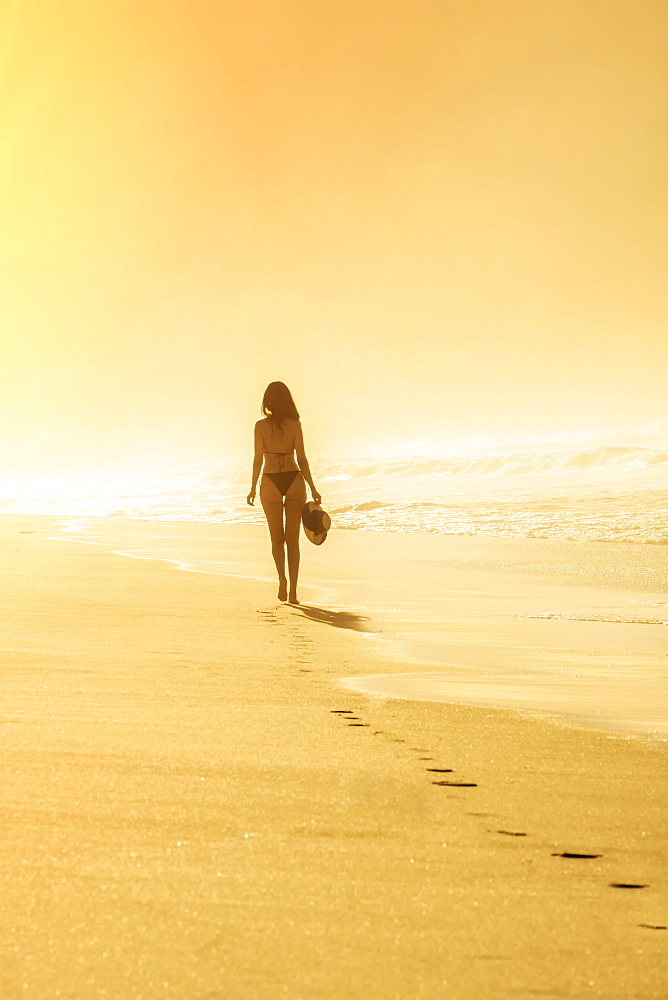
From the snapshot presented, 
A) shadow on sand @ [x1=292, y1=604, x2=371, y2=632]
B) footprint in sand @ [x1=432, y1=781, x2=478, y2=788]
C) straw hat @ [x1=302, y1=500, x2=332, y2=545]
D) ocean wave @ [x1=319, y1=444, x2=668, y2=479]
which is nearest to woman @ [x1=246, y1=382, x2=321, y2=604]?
straw hat @ [x1=302, y1=500, x2=332, y2=545]

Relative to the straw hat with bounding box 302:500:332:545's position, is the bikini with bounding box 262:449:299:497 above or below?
above

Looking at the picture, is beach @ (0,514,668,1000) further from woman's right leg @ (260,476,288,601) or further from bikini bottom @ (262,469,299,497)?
bikini bottom @ (262,469,299,497)

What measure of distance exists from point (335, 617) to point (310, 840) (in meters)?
4.66

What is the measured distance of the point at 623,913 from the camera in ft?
5.91

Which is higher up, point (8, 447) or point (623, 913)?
point (8, 447)

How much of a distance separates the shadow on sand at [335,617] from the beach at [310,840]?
1.77m

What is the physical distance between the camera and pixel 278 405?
26.1 feet

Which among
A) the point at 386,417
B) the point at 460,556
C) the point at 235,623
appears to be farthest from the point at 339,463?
the point at 386,417

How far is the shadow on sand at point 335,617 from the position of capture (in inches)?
249

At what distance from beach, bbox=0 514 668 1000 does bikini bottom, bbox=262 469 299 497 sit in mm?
3500

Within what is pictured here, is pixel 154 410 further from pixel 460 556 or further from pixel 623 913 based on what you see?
pixel 623 913

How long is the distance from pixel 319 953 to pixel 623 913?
521 mm

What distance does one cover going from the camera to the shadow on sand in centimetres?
633

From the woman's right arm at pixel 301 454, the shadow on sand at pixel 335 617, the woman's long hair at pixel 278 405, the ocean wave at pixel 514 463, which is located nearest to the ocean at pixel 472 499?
the ocean wave at pixel 514 463
